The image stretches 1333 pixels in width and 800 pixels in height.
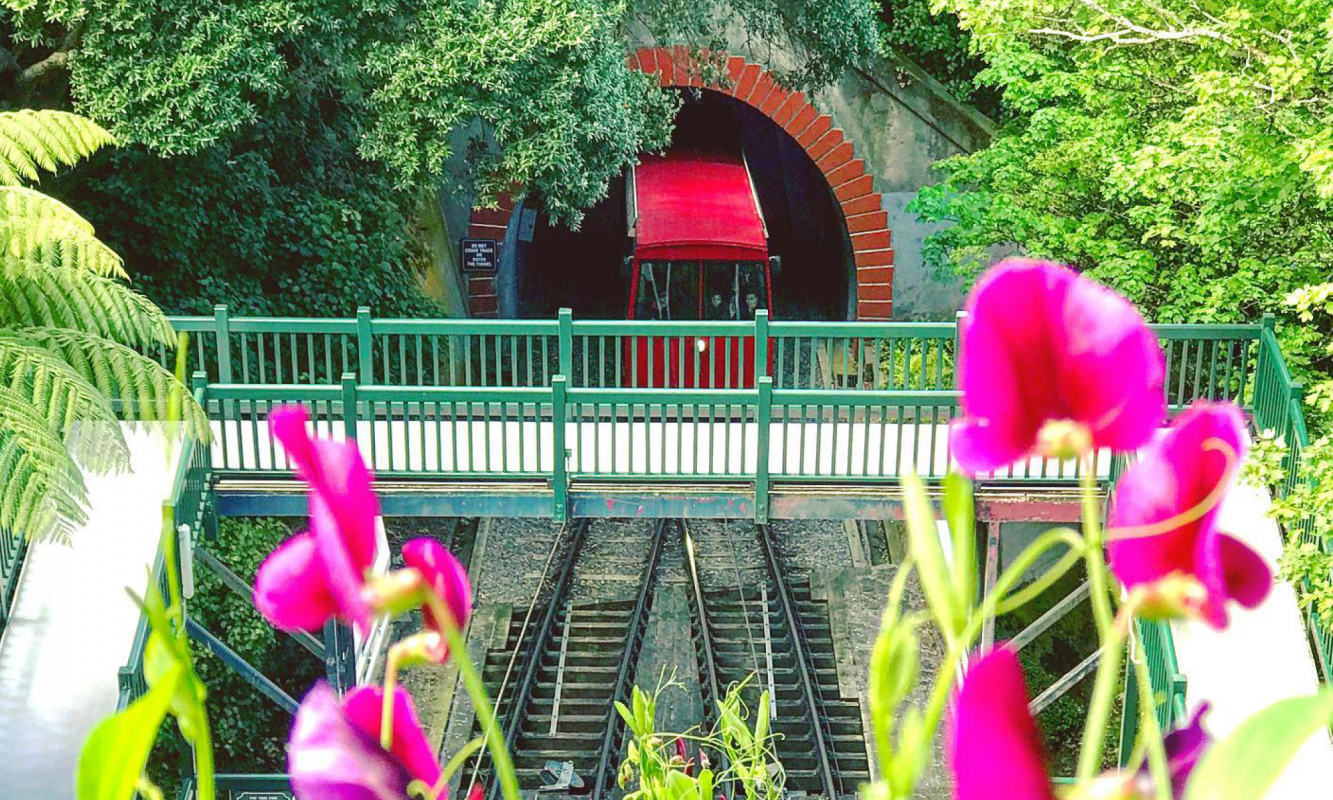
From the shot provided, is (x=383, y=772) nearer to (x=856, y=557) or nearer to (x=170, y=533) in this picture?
(x=170, y=533)

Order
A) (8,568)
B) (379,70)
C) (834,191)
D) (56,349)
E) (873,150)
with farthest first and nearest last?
(873,150), (834,191), (379,70), (8,568), (56,349)

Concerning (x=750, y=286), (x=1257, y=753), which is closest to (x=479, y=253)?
(x=750, y=286)

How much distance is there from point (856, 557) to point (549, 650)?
3943 mm

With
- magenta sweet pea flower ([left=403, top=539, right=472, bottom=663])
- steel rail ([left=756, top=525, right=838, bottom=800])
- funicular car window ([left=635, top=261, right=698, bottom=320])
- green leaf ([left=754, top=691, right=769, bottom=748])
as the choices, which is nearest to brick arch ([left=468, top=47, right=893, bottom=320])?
funicular car window ([left=635, top=261, right=698, bottom=320])

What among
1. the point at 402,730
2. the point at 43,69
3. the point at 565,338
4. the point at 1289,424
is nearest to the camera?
the point at 402,730

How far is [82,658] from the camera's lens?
32.3 feet

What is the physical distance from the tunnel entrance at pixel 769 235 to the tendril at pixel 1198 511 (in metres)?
21.8

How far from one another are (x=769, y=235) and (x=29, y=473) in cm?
1791

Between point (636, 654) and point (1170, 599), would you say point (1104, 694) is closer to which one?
point (1170, 599)

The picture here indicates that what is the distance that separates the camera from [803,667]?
1366 centimetres

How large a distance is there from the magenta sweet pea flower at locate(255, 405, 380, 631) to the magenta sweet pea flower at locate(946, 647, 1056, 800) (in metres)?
0.34

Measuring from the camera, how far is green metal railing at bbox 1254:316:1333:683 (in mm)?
8922

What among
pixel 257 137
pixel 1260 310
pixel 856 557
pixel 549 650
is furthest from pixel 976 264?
pixel 257 137

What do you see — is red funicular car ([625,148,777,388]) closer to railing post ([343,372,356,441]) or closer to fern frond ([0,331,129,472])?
railing post ([343,372,356,441])
